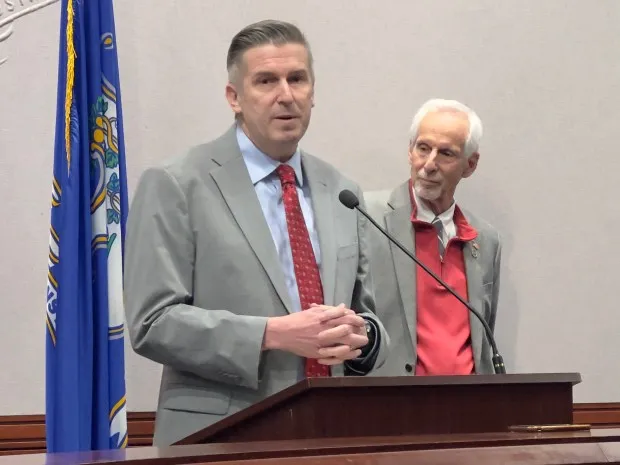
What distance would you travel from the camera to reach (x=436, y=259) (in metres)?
3.59

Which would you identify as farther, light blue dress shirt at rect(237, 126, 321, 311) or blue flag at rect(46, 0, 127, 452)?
blue flag at rect(46, 0, 127, 452)

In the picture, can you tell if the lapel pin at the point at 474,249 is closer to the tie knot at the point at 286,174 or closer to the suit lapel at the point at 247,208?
the tie knot at the point at 286,174

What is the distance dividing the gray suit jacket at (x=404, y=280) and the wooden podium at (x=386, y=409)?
1509 millimetres

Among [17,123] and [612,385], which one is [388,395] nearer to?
[17,123]

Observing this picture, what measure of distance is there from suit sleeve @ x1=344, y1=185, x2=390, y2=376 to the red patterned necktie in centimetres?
9

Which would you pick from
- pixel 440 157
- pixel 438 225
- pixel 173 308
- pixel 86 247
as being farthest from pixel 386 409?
pixel 440 157

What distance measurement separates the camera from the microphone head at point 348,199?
2512 mm

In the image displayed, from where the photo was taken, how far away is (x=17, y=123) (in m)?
3.85

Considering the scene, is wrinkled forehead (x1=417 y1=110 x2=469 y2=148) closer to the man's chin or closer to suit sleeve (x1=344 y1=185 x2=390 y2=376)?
the man's chin

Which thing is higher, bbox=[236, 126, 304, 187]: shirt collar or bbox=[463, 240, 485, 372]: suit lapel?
bbox=[236, 126, 304, 187]: shirt collar

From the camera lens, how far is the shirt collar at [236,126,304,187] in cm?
263

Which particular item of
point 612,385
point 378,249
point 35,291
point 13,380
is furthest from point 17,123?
point 612,385

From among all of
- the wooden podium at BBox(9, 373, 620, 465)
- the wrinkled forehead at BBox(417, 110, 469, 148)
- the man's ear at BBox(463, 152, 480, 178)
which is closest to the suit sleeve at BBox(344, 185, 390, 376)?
the wooden podium at BBox(9, 373, 620, 465)

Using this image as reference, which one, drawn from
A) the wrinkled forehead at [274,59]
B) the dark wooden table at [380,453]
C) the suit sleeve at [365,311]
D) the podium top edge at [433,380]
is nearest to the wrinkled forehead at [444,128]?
the suit sleeve at [365,311]
